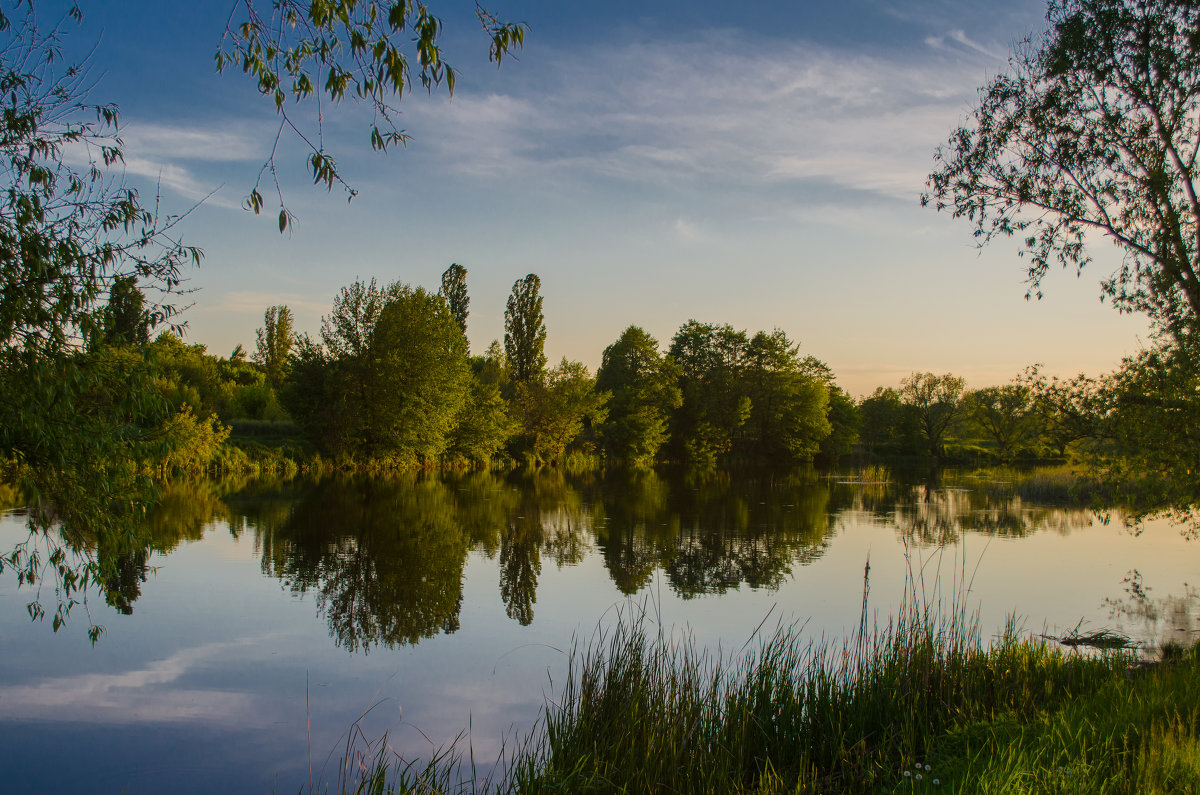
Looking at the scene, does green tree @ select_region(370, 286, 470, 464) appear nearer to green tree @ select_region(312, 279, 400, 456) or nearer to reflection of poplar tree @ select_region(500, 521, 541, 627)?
green tree @ select_region(312, 279, 400, 456)

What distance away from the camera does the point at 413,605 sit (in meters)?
11.6

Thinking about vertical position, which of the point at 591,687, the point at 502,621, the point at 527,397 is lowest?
the point at 502,621

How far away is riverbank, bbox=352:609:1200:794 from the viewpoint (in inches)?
172

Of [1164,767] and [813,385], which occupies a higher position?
[813,385]

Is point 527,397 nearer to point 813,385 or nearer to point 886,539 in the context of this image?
point 813,385

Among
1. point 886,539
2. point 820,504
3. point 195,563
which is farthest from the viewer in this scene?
point 820,504

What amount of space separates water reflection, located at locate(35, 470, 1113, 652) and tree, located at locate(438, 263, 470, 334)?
18.3 metres

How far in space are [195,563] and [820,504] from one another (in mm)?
20904

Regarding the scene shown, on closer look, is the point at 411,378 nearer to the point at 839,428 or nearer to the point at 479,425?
the point at 479,425

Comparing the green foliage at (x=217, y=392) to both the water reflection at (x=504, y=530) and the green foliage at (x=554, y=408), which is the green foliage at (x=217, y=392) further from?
the green foliage at (x=554, y=408)

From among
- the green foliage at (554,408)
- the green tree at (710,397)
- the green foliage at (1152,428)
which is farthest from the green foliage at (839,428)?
the green foliage at (1152,428)


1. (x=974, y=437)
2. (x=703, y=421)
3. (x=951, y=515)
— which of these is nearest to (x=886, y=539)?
(x=951, y=515)

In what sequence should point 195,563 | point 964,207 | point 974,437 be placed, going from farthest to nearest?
point 974,437 → point 195,563 → point 964,207

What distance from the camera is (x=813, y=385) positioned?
6038 centimetres
